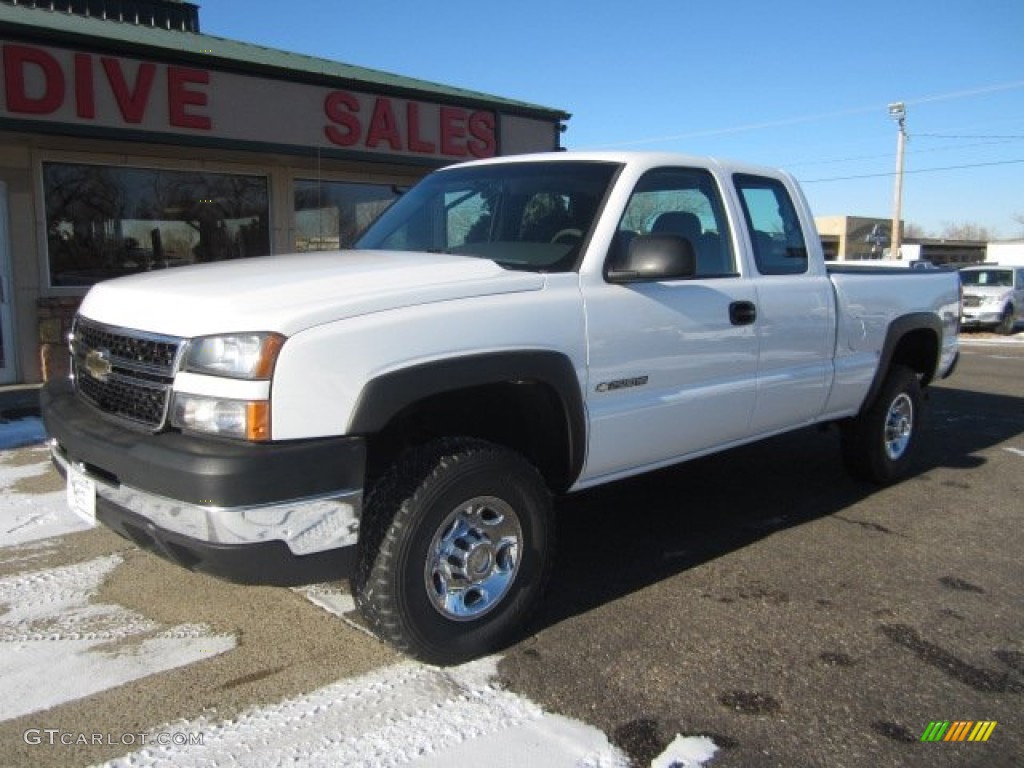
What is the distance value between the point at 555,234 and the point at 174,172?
8.05 m

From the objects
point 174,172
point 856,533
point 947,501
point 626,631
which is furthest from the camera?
point 174,172

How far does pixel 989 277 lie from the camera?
2155cm

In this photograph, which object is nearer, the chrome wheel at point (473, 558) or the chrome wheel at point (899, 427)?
the chrome wheel at point (473, 558)

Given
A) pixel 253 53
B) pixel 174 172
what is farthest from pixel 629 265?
pixel 253 53

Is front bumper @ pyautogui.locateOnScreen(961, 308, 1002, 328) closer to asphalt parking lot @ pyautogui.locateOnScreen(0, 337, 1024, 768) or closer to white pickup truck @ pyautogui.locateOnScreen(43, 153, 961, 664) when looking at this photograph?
asphalt parking lot @ pyautogui.locateOnScreen(0, 337, 1024, 768)

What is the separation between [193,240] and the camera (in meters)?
10.6

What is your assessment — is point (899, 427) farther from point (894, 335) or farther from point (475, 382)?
point (475, 382)

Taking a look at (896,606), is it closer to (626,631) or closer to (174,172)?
(626,631)

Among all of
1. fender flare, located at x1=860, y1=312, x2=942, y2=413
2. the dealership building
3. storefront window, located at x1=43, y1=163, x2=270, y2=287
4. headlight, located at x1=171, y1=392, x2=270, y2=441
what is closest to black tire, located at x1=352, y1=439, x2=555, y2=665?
headlight, located at x1=171, y1=392, x2=270, y2=441

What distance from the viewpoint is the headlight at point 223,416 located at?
2609mm

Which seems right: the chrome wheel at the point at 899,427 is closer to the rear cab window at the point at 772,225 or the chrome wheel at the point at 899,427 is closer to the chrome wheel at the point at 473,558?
the rear cab window at the point at 772,225

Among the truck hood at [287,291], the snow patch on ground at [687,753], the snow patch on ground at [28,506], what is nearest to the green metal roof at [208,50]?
the snow patch on ground at [28,506]

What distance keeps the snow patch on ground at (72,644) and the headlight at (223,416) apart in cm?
105

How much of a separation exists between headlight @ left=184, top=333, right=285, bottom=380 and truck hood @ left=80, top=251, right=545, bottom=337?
30mm
